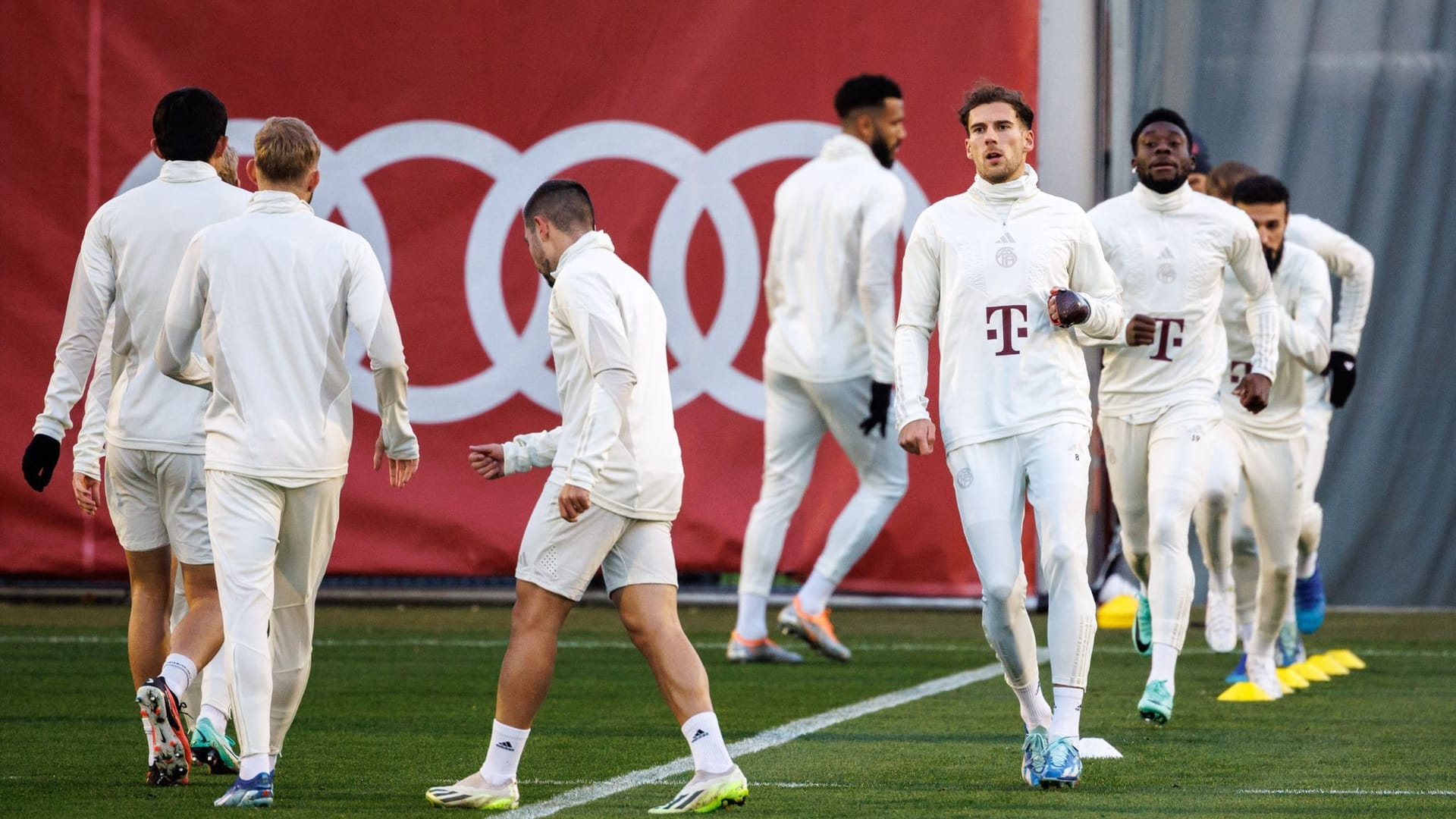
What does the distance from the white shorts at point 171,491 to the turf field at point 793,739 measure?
2.38 ft

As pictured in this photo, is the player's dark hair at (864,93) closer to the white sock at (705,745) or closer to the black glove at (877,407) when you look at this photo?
the black glove at (877,407)

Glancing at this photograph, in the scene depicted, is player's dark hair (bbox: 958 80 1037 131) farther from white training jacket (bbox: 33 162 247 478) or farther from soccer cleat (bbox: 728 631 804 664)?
soccer cleat (bbox: 728 631 804 664)

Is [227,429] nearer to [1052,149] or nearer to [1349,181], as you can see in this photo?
[1052,149]

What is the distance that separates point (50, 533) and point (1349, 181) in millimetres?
7929

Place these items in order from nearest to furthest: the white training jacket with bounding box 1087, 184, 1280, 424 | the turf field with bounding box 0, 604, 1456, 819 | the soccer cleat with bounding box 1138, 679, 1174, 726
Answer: the turf field with bounding box 0, 604, 1456, 819 → the soccer cleat with bounding box 1138, 679, 1174, 726 → the white training jacket with bounding box 1087, 184, 1280, 424

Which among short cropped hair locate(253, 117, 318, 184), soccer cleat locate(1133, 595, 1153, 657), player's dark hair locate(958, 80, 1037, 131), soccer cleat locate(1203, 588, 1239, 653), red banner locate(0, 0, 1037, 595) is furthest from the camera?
red banner locate(0, 0, 1037, 595)

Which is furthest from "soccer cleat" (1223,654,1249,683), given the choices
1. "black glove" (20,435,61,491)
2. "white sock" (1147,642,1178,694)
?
"black glove" (20,435,61,491)

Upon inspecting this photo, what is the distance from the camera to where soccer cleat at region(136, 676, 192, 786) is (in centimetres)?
600

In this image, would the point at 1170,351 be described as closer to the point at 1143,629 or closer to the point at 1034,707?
the point at 1143,629

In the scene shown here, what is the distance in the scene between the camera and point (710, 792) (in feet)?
17.9

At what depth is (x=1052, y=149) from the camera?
11.9 metres

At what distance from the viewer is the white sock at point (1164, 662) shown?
7582 millimetres

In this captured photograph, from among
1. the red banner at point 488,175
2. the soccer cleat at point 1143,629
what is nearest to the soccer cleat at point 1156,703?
the soccer cleat at point 1143,629

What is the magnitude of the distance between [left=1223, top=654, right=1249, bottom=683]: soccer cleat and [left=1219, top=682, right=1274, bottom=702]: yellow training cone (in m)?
0.11
